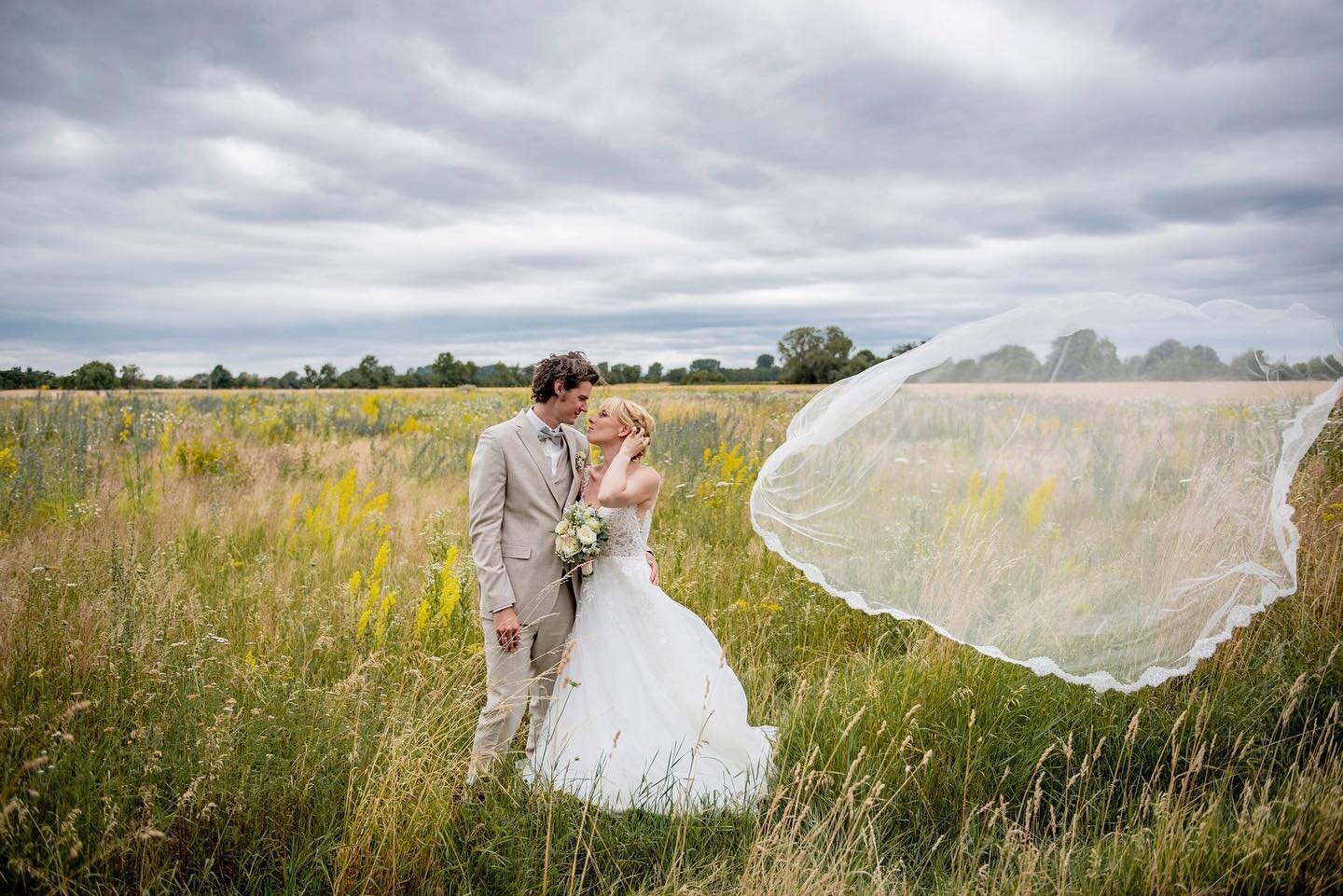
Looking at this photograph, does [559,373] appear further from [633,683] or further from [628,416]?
[633,683]

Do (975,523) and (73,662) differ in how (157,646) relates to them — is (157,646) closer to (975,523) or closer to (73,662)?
(73,662)

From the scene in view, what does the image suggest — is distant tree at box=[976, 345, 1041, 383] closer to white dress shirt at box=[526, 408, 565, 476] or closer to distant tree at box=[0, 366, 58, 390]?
white dress shirt at box=[526, 408, 565, 476]

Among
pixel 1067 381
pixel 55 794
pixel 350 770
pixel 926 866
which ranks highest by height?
pixel 1067 381

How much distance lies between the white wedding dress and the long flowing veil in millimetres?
819

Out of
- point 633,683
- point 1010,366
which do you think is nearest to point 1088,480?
point 1010,366

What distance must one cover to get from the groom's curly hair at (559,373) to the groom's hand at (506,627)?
1.02 m

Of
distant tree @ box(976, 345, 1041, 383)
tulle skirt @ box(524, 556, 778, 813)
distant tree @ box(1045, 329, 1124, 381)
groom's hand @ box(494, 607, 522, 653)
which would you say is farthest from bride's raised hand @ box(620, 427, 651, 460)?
distant tree @ box(1045, 329, 1124, 381)

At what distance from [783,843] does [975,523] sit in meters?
1.90

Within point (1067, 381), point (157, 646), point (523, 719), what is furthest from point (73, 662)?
point (1067, 381)

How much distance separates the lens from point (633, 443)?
3.53 meters

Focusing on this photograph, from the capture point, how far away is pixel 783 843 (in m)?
2.58

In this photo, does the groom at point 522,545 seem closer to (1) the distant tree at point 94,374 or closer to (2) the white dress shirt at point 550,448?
(2) the white dress shirt at point 550,448

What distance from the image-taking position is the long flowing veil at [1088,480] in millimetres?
3404

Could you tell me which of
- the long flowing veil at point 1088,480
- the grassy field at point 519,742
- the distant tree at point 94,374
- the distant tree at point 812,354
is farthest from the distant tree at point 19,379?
the distant tree at point 812,354
